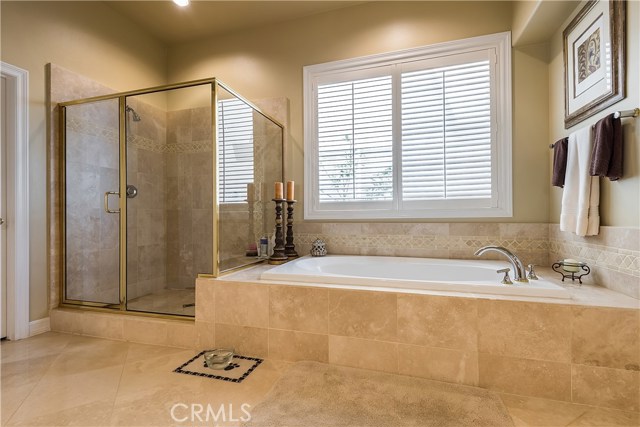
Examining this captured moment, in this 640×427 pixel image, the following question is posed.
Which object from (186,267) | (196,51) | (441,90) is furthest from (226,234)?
(196,51)

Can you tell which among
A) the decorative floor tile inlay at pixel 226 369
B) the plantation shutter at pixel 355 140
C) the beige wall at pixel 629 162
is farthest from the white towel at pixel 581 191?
the decorative floor tile inlay at pixel 226 369

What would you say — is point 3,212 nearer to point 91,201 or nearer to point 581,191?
point 91,201

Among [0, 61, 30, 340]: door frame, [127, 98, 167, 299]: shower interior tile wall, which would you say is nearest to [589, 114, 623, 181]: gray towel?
[127, 98, 167, 299]: shower interior tile wall

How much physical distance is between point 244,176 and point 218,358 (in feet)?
4.38

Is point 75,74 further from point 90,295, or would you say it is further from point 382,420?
point 382,420

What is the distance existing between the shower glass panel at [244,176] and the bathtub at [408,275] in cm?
40

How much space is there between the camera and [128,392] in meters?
1.49

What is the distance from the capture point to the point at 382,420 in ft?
4.13

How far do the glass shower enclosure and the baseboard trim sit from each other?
17 cm

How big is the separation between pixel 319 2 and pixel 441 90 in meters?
1.33

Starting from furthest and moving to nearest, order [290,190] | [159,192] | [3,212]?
[159,192] → [290,190] → [3,212]

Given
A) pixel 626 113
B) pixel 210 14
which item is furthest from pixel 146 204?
pixel 626 113

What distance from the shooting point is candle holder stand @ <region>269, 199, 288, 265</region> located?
2.49 metres

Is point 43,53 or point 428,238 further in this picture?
point 428,238
